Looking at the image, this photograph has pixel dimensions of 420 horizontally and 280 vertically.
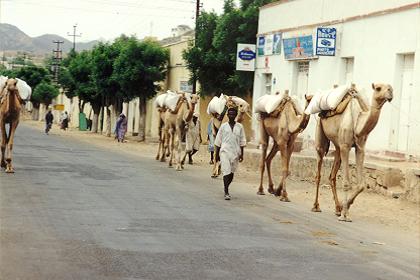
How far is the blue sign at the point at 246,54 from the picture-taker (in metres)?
34.7

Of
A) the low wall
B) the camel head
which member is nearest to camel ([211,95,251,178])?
the low wall

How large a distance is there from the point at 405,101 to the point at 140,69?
27.7 meters

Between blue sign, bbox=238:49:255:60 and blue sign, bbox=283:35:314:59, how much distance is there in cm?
334

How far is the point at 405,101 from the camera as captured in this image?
2231 centimetres

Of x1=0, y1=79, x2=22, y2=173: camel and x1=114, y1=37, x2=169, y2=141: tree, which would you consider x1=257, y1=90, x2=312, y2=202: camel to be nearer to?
x1=0, y1=79, x2=22, y2=173: camel

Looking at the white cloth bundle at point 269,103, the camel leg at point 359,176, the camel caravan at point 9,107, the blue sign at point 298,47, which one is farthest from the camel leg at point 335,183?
the blue sign at point 298,47

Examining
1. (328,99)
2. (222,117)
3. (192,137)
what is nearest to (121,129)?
(192,137)

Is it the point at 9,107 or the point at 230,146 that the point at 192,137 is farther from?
the point at 230,146

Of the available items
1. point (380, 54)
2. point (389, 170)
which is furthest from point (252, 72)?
point (389, 170)

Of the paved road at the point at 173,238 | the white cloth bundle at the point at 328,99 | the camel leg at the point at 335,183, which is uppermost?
the white cloth bundle at the point at 328,99

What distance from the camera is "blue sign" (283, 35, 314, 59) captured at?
29.2 metres

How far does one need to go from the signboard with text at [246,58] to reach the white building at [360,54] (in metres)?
0.67

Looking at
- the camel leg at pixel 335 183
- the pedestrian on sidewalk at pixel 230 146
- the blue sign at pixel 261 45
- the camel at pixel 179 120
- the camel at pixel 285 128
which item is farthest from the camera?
the blue sign at pixel 261 45

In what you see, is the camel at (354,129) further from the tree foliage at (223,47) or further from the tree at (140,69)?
the tree at (140,69)
